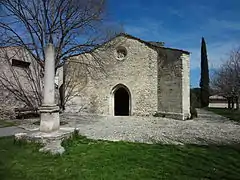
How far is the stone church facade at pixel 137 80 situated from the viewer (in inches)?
747

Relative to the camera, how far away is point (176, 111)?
61.1 feet

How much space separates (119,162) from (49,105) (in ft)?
11.8

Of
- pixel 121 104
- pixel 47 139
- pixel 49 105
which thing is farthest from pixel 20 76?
pixel 47 139

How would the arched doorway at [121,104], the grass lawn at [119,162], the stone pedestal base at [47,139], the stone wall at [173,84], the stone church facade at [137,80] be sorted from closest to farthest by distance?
1. the grass lawn at [119,162]
2. the stone pedestal base at [47,139]
3. the stone wall at [173,84]
4. the stone church facade at [137,80]
5. the arched doorway at [121,104]

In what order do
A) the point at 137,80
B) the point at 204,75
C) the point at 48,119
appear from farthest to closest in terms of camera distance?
the point at 204,75
the point at 137,80
the point at 48,119

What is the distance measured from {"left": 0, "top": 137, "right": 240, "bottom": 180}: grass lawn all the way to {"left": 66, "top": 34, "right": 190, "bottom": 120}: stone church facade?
37.6 feet

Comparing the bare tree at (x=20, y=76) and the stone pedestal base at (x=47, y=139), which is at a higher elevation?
the bare tree at (x=20, y=76)

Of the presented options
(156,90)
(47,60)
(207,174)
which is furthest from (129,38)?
(207,174)

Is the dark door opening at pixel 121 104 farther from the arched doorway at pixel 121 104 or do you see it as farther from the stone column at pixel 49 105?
the stone column at pixel 49 105

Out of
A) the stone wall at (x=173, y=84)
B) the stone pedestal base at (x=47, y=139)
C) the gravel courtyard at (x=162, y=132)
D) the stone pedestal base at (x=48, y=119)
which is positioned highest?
the stone wall at (x=173, y=84)

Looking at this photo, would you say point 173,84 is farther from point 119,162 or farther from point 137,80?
point 119,162

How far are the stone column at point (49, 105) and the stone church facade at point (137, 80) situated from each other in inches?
391

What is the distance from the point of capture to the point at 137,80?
67.1 feet

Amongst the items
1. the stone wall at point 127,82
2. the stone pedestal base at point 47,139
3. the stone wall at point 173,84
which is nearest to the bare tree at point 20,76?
the stone wall at point 127,82
